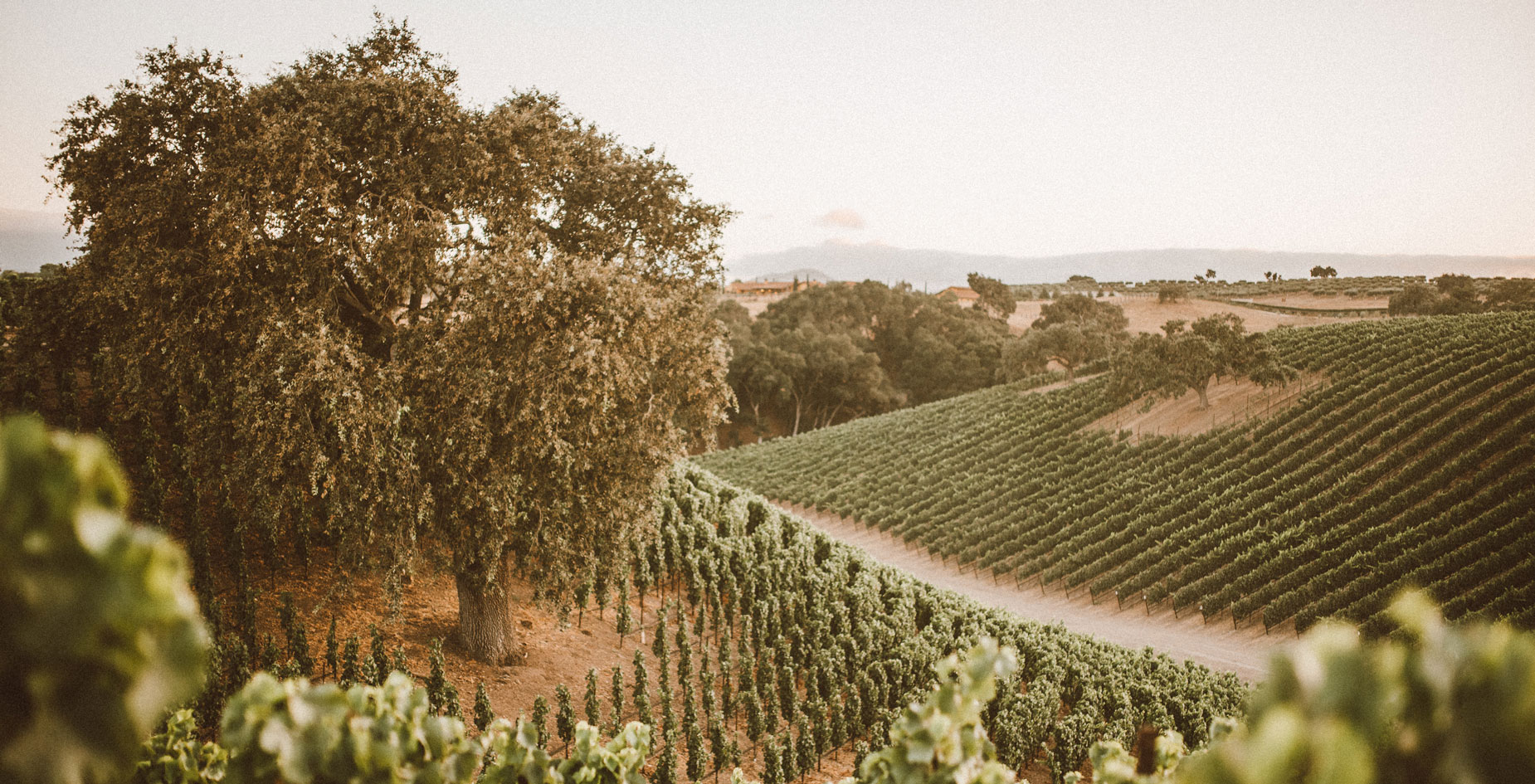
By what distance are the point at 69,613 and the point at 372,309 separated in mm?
9973

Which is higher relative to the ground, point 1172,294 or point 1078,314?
point 1172,294

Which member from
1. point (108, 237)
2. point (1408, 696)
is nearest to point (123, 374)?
point (108, 237)

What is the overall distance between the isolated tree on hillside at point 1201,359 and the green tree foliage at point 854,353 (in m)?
24.0

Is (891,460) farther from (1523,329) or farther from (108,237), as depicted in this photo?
(108,237)

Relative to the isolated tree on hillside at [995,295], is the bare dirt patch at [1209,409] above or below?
below

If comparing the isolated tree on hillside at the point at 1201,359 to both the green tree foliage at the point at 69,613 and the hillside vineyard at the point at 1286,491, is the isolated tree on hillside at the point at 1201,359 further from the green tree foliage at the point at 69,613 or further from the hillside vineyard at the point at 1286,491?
the green tree foliage at the point at 69,613

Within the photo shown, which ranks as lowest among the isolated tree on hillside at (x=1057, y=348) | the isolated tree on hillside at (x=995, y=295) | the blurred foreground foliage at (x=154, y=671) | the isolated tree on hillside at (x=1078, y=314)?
the isolated tree on hillside at (x=1057, y=348)

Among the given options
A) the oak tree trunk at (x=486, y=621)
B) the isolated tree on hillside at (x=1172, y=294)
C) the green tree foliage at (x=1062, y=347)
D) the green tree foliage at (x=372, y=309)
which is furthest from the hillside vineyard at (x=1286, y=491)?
the isolated tree on hillside at (x=1172, y=294)

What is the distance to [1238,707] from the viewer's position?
14.2 m

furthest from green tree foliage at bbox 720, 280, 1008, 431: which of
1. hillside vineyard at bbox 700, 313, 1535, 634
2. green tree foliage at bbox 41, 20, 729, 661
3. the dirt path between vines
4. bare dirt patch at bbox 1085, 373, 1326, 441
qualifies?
green tree foliage at bbox 41, 20, 729, 661

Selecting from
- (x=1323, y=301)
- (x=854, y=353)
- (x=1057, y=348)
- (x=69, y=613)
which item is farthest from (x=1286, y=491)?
(x=1323, y=301)

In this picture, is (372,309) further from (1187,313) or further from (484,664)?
(1187,313)

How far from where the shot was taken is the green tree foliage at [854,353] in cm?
Result: 6253

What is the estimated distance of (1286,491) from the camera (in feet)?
87.7
